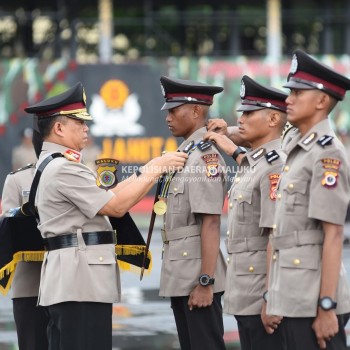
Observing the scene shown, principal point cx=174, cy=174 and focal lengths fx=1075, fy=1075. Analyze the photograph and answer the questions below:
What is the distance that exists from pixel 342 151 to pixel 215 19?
21.1 metres

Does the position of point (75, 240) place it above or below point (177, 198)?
below

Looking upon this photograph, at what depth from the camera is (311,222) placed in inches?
199

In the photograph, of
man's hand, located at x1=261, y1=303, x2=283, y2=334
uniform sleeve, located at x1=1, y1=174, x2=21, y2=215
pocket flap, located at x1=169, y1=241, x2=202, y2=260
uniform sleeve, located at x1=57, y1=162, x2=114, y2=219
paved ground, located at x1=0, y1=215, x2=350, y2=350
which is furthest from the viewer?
paved ground, located at x1=0, y1=215, x2=350, y2=350

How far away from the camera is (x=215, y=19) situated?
25.8 m

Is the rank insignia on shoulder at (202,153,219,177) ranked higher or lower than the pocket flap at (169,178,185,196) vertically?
higher

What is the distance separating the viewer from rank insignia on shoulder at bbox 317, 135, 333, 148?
5039 millimetres

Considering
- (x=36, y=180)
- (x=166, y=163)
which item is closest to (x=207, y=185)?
(x=166, y=163)

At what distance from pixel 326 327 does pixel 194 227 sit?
1752 mm

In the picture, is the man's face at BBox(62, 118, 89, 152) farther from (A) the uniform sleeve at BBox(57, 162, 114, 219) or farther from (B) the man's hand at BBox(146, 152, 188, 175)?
(B) the man's hand at BBox(146, 152, 188, 175)

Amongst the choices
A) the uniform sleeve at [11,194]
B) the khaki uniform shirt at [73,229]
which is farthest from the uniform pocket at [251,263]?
the uniform sleeve at [11,194]

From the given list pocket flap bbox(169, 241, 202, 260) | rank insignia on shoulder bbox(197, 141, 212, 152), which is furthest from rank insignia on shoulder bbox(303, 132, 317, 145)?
pocket flap bbox(169, 241, 202, 260)

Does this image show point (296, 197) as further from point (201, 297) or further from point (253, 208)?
point (201, 297)

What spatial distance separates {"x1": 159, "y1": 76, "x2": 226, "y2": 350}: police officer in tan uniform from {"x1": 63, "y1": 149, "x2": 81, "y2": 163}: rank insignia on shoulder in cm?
74

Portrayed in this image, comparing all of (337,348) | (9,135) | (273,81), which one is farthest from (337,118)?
(337,348)
